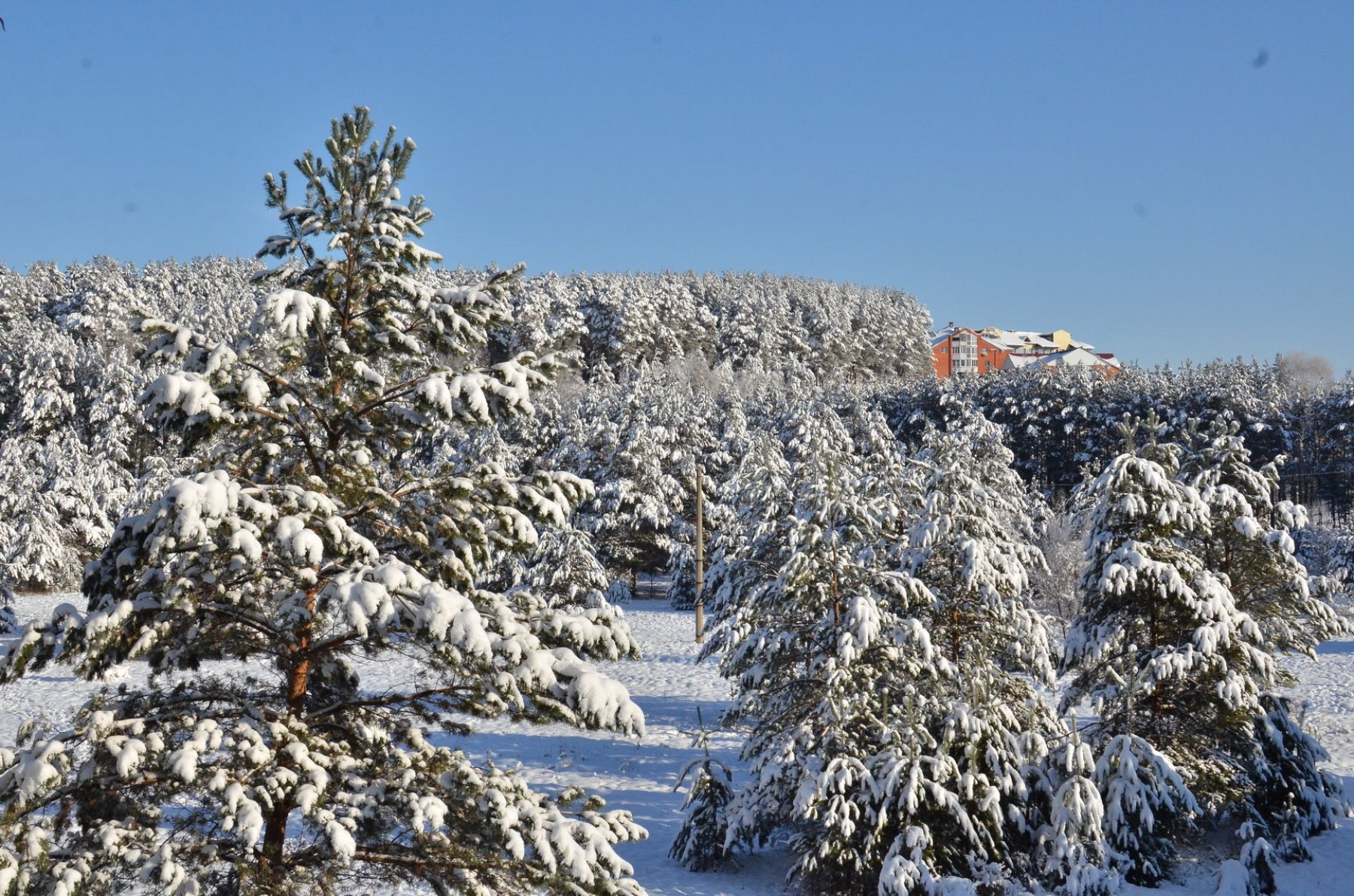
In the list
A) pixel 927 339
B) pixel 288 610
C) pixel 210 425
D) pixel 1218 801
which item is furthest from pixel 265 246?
pixel 927 339

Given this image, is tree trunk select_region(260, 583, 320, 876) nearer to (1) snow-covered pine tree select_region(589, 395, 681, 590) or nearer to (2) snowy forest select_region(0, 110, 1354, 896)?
(2) snowy forest select_region(0, 110, 1354, 896)

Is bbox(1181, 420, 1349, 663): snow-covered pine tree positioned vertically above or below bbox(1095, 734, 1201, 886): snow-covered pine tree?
above

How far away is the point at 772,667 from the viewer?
13.6m

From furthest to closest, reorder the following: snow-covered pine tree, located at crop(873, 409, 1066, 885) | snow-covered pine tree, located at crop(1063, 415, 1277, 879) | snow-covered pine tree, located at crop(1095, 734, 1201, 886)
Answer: snow-covered pine tree, located at crop(1063, 415, 1277, 879), snow-covered pine tree, located at crop(1095, 734, 1201, 886), snow-covered pine tree, located at crop(873, 409, 1066, 885)

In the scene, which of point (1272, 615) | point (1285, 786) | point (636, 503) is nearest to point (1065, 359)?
point (636, 503)

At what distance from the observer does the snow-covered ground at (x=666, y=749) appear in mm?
13180

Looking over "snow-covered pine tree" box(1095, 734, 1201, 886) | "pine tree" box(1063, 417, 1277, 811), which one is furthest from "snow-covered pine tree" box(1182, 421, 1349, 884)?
"snow-covered pine tree" box(1095, 734, 1201, 886)

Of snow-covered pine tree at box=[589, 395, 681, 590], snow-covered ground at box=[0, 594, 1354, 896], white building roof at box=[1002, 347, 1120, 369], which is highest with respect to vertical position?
white building roof at box=[1002, 347, 1120, 369]

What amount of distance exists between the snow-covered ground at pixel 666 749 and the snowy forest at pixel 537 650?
1.27 ft

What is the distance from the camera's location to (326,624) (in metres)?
6.54

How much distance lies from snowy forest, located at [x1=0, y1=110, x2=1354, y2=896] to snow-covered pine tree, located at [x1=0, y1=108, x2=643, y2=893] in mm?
28

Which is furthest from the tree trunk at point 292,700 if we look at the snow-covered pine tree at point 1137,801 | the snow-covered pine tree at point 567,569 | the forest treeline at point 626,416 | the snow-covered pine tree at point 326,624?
the snow-covered pine tree at point 567,569

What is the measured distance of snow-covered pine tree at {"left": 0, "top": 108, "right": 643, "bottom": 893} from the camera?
534cm

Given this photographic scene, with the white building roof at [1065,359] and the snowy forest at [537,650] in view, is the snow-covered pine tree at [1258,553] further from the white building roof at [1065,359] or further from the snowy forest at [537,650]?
the white building roof at [1065,359]
